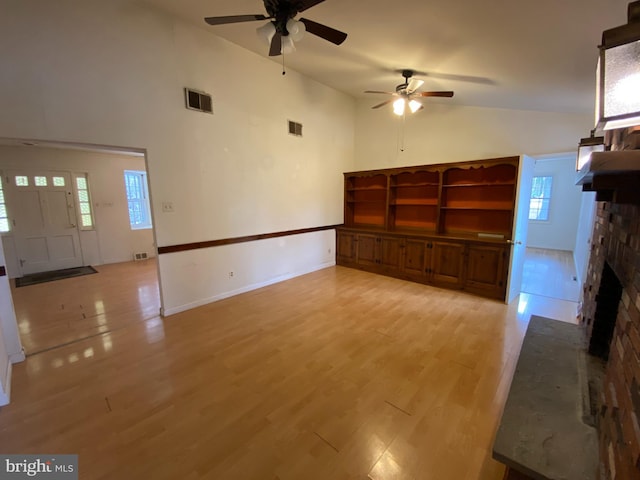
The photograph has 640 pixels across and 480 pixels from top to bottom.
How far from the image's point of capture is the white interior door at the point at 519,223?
3584 mm

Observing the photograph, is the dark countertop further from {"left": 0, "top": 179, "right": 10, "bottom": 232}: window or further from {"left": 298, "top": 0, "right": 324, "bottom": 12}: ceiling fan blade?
{"left": 0, "top": 179, "right": 10, "bottom": 232}: window

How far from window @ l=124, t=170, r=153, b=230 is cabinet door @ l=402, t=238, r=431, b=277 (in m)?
6.01

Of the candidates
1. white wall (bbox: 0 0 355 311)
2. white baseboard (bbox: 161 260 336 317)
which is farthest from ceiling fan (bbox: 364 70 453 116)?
white baseboard (bbox: 161 260 336 317)

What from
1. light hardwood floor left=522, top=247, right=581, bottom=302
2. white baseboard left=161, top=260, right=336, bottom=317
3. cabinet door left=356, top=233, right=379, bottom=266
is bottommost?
light hardwood floor left=522, top=247, right=581, bottom=302

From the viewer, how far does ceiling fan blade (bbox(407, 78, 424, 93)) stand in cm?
347

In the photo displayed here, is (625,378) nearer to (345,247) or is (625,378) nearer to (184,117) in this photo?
(184,117)

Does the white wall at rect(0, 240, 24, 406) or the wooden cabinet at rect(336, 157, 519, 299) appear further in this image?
the wooden cabinet at rect(336, 157, 519, 299)

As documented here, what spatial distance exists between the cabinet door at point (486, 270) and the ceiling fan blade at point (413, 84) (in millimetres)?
2379

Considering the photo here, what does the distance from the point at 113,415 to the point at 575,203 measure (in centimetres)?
989

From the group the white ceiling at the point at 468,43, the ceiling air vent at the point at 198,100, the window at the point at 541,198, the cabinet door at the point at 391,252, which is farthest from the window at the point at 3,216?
the window at the point at 541,198

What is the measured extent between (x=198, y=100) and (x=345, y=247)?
11.9 ft

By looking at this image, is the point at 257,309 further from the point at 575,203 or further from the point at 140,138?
the point at 575,203

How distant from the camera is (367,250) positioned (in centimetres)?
537

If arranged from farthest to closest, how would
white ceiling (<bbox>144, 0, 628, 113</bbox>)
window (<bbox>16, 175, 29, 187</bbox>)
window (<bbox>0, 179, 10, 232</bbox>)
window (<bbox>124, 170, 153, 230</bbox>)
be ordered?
window (<bbox>124, 170, 153, 230</bbox>)
window (<bbox>16, 175, 29, 187</bbox>)
window (<bbox>0, 179, 10, 232</bbox>)
white ceiling (<bbox>144, 0, 628, 113</bbox>)
